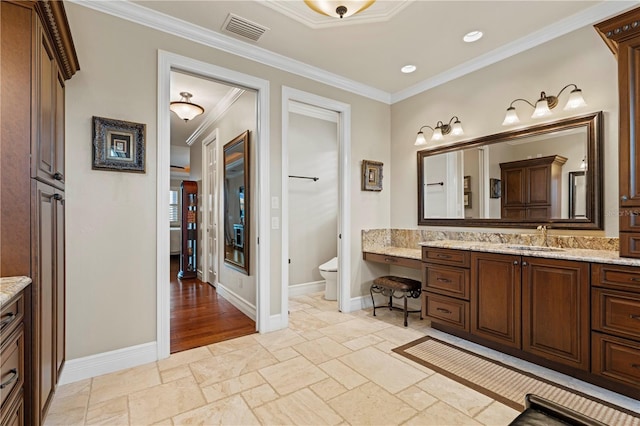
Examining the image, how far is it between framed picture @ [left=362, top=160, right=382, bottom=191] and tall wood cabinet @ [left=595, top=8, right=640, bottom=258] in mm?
2305

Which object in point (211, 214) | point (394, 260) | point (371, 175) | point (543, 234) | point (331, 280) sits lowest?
point (331, 280)

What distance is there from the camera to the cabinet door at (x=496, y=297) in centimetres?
247

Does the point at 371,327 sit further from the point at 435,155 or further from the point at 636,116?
the point at 636,116

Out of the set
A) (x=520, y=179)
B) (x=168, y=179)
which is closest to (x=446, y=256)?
(x=520, y=179)

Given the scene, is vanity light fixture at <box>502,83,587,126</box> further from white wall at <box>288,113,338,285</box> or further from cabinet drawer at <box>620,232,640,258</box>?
white wall at <box>288,113,338,285</box>

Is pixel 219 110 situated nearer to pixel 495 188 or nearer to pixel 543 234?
pixel 495 188

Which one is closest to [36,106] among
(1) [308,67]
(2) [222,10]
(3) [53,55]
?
(3) [53,55]

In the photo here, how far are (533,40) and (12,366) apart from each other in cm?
409

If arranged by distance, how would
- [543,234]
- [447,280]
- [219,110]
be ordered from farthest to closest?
[219,110] < [447,280] < [543,234]

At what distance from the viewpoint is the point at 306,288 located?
477cm

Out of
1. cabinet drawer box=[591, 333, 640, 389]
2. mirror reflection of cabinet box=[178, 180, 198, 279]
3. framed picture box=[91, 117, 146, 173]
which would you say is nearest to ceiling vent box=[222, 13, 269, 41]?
framed picture box=[91, 117, 146, 173]

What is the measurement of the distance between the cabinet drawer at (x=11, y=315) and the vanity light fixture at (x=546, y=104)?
3626mm

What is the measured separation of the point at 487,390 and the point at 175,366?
2285 millimetres

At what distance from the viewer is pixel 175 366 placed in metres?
2.44
